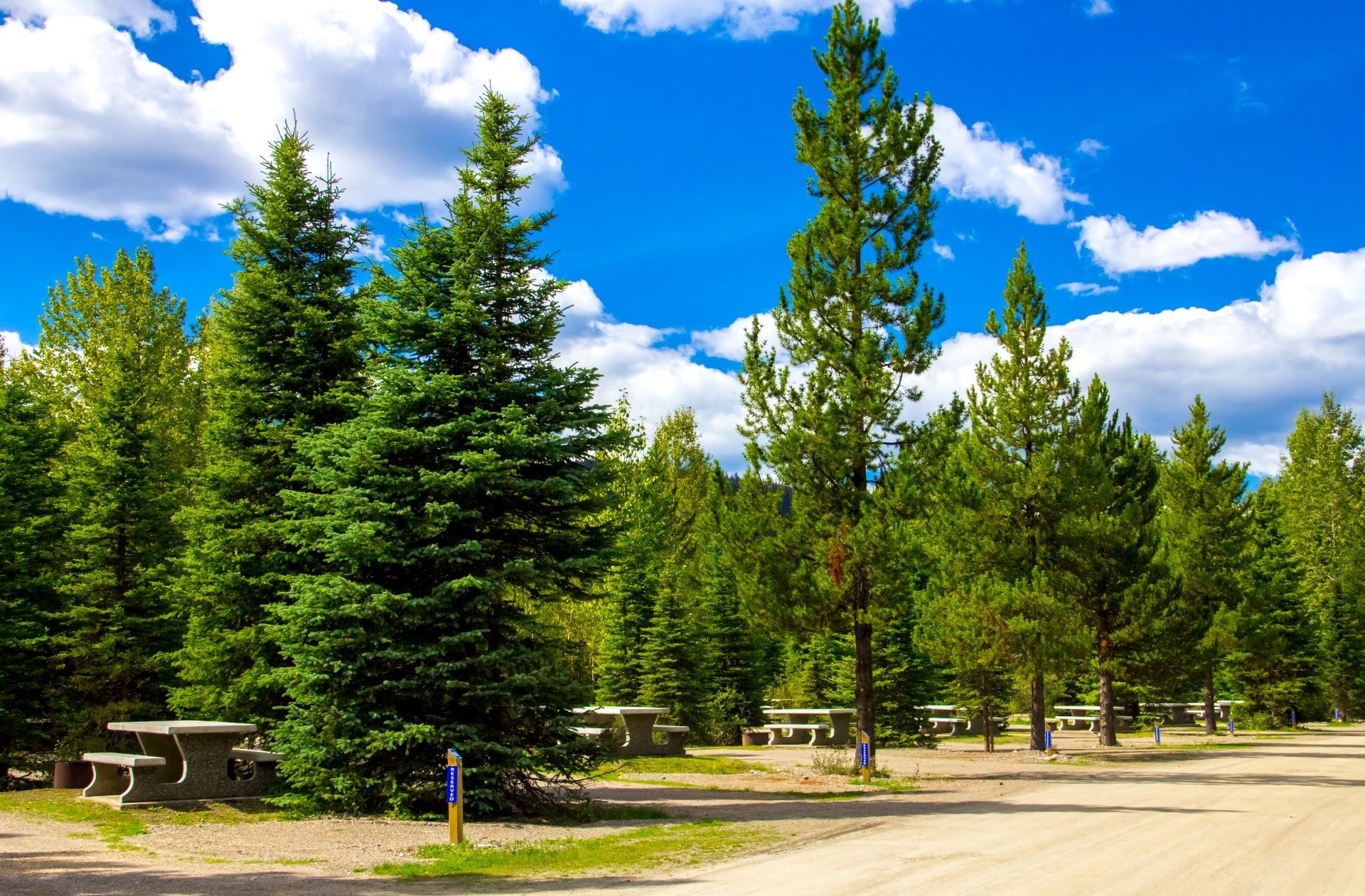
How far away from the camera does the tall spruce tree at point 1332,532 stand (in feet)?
174

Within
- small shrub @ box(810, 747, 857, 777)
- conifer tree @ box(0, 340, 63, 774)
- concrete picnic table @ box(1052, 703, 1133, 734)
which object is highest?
conifer tree @ box(0, 340, 63, 774)

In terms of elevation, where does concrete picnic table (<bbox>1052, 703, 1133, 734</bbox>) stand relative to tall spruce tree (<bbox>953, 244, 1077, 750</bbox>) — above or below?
below

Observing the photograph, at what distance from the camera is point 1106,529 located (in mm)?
29141

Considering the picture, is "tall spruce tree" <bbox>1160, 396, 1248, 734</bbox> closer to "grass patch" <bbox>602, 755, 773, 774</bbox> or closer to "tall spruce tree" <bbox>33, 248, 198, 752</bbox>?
"grass patch" <bbox>602, 755, 773, 774</bbox>

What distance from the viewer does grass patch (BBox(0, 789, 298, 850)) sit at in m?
12.7

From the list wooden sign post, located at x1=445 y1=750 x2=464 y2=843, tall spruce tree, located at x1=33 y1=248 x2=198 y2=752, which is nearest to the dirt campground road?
wooden sign post, located at x1=445 y1=750 x2=464 y2=843

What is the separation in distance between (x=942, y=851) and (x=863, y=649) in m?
11.4

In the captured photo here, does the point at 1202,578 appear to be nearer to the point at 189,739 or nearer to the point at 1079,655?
the point at 1079,655

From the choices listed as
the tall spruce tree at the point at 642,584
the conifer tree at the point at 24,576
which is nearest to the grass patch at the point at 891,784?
the tall spruce tree at the point at 642,584

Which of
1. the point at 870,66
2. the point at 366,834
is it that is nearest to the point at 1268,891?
the point at 366,834

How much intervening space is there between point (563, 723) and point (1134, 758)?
21.9m

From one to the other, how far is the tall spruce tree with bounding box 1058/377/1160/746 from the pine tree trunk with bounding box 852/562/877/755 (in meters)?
9.31

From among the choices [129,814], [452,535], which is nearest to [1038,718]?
[452,535]

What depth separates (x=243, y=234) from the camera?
60.4 feet
